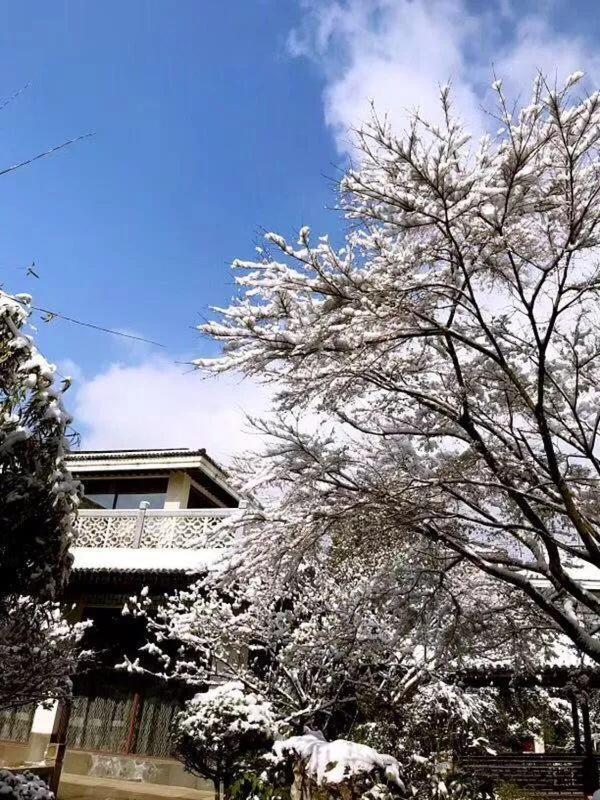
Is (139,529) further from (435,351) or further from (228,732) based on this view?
(435,351)

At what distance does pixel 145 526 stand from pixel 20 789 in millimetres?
6924

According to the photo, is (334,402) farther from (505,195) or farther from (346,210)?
(505,195)

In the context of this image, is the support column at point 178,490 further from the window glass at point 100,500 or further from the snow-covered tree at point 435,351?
the snow-covered tree at point 435,351

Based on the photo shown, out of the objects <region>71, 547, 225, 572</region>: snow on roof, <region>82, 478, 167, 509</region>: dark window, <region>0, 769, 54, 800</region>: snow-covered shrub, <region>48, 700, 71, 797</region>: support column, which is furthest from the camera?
<region>82, 478, 167, 509</region>: dark window

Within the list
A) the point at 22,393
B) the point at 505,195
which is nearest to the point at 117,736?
the point at 22,393

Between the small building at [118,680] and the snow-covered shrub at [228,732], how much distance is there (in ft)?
11.0

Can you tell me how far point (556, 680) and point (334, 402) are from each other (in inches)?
369

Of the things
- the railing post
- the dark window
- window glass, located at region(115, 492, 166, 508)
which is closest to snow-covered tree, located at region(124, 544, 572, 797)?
the railing post

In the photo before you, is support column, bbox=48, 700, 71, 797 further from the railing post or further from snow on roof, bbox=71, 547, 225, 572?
the railing post

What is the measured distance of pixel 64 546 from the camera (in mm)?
5938

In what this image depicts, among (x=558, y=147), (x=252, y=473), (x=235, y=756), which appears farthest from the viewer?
(x=235, y=756)

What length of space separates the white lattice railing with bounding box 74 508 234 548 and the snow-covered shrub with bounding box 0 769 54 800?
5.66 metres

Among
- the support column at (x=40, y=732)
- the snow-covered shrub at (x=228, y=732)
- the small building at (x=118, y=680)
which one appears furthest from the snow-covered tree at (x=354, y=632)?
the support column at (x=40, y=732)

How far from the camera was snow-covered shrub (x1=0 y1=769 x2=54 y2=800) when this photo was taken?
26.9 feet
